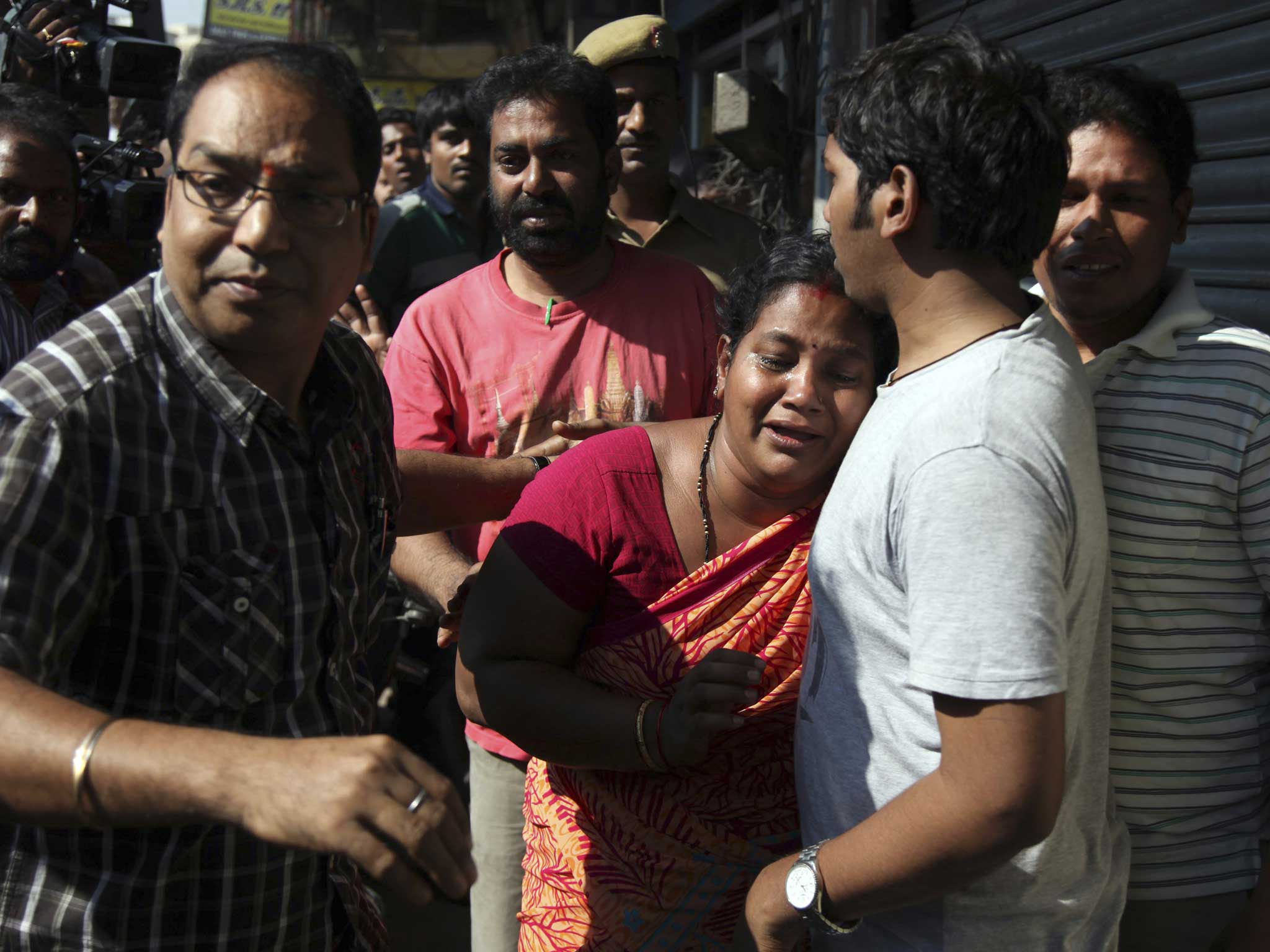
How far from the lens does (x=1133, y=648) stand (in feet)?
5.03

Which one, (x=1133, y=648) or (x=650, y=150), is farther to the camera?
(x=650, y=150)

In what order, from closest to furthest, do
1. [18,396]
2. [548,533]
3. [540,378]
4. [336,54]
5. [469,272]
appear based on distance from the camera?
[18,396]
[336,54]
[548,533]
[540,378]
[469,272]

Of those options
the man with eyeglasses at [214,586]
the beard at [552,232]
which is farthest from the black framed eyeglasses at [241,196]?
the beard at [552,232]

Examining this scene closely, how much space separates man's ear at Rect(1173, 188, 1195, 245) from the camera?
172cm

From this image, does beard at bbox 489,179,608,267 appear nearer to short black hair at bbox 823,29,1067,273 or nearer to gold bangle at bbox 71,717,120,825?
short black hair at bbox 823,29,1067,273

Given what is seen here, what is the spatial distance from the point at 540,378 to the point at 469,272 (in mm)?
382

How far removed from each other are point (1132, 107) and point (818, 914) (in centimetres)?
118

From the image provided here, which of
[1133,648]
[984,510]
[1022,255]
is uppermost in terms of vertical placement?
[1022,255]

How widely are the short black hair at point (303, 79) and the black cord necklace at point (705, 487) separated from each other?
26.2 inches

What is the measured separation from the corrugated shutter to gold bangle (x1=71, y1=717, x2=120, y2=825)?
114 inches

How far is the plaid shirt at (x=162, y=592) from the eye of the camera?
1.12m

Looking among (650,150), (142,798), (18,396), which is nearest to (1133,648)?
(142,798)

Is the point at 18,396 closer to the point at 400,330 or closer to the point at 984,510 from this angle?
the point at 984,510

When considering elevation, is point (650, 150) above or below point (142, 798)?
above
